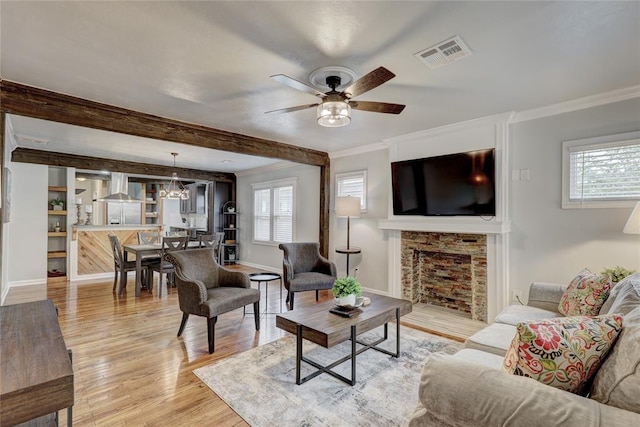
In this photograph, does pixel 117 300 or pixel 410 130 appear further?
pixel 117 300

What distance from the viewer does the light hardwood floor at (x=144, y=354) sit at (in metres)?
2.11

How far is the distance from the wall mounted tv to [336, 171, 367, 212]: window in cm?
71

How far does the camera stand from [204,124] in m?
4.10

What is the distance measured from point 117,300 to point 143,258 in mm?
809

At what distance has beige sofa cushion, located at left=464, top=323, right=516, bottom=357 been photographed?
2047mm

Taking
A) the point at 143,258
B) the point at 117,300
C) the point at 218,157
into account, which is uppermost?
the point at 218,157

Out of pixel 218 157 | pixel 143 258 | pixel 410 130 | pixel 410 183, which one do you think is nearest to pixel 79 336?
pixel 143 258

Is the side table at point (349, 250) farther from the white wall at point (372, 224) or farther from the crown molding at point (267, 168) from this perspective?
the crown molding at point (267, 168)

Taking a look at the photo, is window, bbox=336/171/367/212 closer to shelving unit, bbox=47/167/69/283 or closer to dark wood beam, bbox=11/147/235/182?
dark wood beam, bbox=11/147/235/182

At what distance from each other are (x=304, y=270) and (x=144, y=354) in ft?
7.69

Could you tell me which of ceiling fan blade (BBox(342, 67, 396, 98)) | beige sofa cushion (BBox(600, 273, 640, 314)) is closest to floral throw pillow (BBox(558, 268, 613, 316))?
beige sofa cushion (BBox(600, 273, 640, 314))

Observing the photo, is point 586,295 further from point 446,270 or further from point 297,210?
point 297,210

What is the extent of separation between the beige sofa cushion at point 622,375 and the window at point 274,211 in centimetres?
592

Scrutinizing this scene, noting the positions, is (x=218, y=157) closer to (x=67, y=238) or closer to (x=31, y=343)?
(x=67, y=238)
